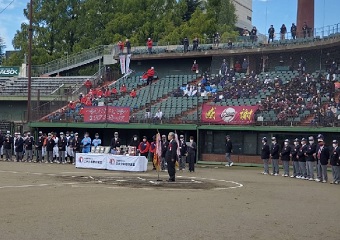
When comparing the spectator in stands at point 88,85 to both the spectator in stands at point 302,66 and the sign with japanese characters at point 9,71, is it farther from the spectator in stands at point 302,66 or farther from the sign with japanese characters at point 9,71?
the spectator in stands at point 302,66

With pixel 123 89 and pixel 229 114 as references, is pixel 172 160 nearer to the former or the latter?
pixel 229 114

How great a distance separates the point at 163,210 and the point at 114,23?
4904 cm

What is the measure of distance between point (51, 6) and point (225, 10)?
20.1m

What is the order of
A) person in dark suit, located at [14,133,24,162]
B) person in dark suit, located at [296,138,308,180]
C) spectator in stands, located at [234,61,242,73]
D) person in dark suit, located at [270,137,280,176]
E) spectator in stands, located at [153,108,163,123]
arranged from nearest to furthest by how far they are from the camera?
person in dark suit, located at [296,138,308,180], person in dark suit, located at [270,137,280,176], person in dark suit, located at [14,133,24,162], spectator in stands, located at [153,108,163,123], spectator in stands, located at [234,61,242,73]

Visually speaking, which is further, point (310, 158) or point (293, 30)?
point (293, 30)

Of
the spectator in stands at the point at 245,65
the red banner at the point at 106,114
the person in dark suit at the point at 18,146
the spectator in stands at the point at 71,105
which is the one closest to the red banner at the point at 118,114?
the red banner at the point at 106,114

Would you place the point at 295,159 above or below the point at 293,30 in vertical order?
below

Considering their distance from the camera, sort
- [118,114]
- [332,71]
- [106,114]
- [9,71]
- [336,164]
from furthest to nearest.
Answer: [9,71] < [106,114] < [118,114] < [332,71] < [336,164]

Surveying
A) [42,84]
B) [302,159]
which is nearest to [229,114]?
[302,159]

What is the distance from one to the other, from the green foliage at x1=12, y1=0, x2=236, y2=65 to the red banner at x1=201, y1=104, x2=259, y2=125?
20229 millimetres

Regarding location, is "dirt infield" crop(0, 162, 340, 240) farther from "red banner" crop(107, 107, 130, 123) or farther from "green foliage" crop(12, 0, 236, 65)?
"green foliage" crop(12, 0, 236, 65)

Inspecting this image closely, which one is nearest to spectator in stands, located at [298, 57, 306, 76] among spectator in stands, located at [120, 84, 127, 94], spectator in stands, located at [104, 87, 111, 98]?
spectator in stands, located at [120, 84, 127, 94]

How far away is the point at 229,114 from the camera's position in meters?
34.9

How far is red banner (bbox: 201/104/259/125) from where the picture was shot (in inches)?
1346
